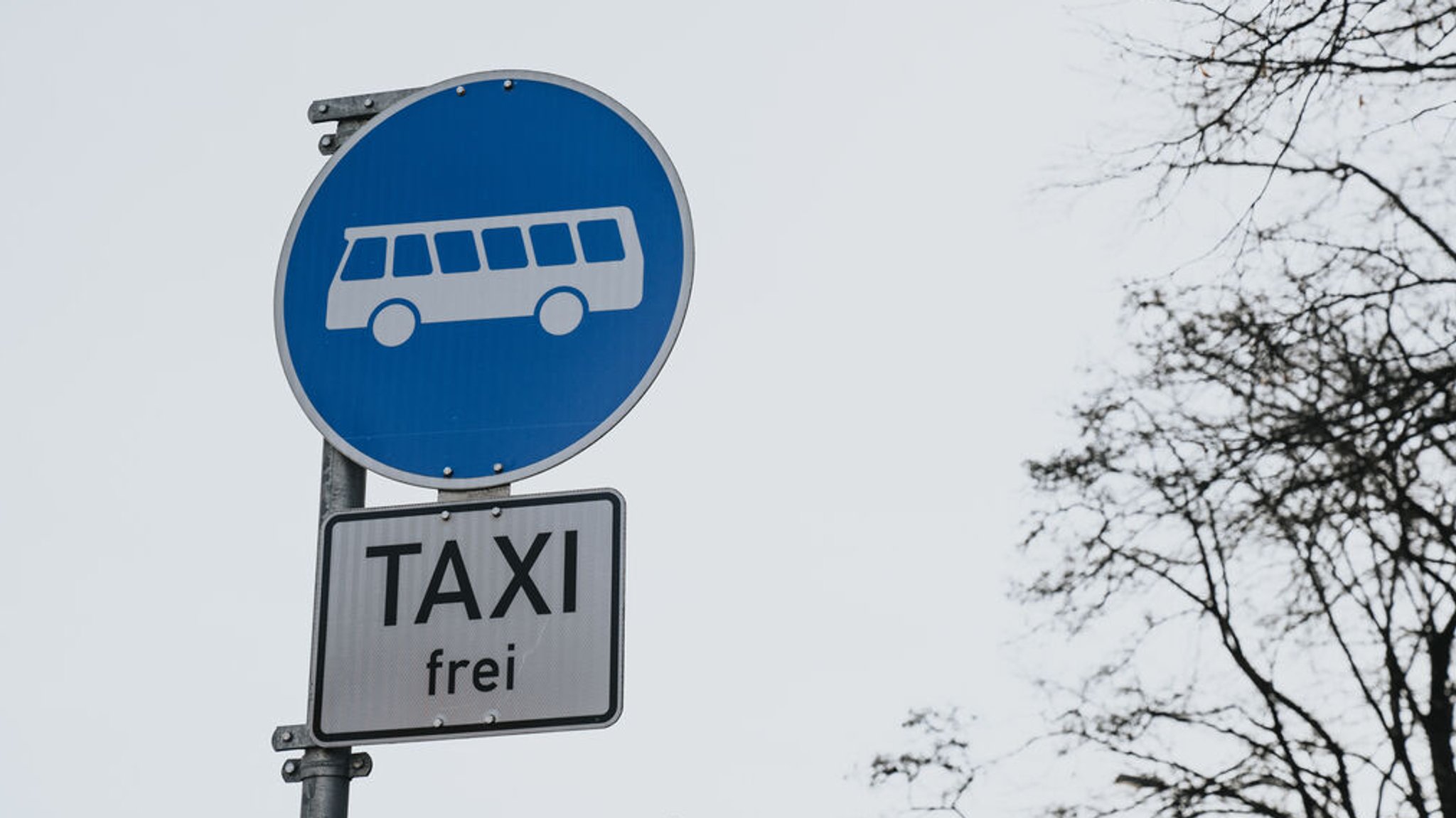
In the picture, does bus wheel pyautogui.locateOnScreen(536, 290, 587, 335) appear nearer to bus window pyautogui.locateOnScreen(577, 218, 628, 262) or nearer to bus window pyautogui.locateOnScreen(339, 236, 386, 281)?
bus window pyautogui.locateOnScreen(577, 218, 628, 262)

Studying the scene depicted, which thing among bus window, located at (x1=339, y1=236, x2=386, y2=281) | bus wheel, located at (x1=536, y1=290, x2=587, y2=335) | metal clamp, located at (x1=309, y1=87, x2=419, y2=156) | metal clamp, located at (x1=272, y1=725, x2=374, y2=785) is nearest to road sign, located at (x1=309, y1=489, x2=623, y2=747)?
metal clamp, located at (x1=272, y1=725, x2=374, y2=785)

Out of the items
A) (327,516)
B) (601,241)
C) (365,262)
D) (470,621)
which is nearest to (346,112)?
(365,262)

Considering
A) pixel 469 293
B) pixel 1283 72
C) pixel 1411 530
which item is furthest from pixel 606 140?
pixel 1411 530

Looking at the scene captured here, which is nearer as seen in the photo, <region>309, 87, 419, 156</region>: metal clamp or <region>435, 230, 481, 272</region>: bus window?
<region>435, 230, 481, 272</region>: bus window

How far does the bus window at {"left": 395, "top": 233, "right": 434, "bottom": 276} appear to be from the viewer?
233cm

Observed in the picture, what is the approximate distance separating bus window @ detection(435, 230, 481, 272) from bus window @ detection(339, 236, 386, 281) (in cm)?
7

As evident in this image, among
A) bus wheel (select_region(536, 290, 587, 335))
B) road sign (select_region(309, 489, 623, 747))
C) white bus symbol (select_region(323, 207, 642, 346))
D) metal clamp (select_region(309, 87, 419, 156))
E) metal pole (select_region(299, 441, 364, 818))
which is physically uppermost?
metal clamp (select_region(309, 87, 419, 156))

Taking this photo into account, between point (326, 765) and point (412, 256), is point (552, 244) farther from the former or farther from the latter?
point (326, 765)

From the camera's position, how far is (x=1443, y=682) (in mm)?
10664

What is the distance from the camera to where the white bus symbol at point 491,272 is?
2.28m

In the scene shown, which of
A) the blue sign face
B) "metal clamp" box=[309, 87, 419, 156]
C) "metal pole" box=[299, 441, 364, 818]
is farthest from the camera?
"metal clamp" box=[309, 87, 419, 156]

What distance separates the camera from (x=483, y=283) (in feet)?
7.57

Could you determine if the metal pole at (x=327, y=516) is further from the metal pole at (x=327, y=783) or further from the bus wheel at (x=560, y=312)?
the bus wheel at (x=560, y=312)

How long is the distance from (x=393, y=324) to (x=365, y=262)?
100 mm
